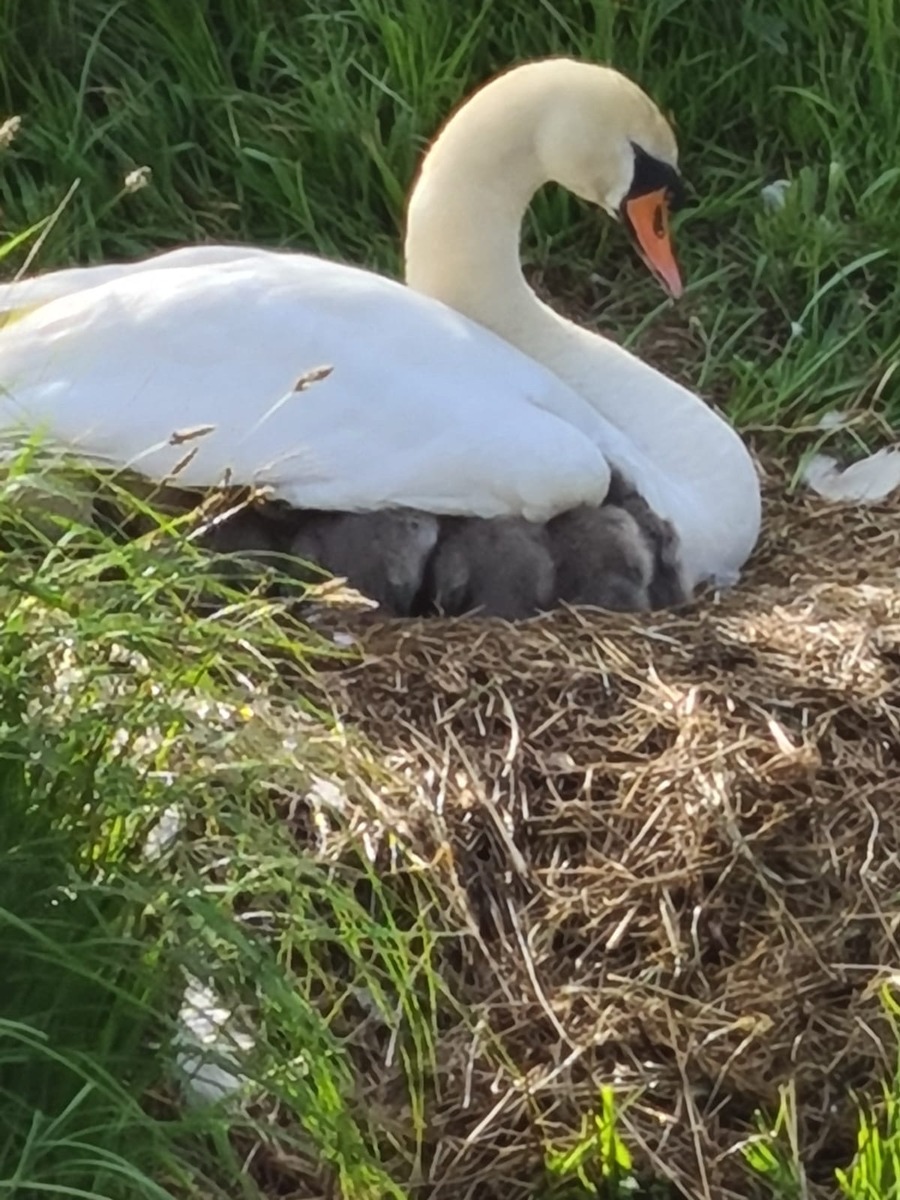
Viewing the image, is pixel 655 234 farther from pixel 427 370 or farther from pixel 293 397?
pixel 293 397

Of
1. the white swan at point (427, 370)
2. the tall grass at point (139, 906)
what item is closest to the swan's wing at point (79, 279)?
the white swan at point (427, 370)

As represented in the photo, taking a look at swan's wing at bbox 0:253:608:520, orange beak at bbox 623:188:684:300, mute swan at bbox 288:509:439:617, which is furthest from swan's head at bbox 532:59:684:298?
mute swan at bbox 288:509:439:617

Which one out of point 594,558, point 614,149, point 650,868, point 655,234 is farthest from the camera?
point 655,234

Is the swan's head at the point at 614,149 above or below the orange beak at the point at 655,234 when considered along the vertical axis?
above

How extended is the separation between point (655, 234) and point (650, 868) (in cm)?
127

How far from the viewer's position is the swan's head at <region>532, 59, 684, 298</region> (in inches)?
127

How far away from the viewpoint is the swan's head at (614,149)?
3229mm

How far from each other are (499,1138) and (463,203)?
5.06 ft

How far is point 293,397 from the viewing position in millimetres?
2793

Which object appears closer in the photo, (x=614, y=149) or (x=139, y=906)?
(x=139, y=906)

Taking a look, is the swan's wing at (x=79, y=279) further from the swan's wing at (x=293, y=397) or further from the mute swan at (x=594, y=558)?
the mute swan at (x=594, y=558)

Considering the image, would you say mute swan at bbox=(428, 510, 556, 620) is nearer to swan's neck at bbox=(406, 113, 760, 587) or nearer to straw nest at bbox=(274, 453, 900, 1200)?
straw nest at bbox=(274, 453, 900, 1200)

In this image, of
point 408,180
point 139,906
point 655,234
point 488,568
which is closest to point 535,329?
point 655,234

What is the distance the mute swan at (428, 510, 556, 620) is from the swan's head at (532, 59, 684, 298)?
0.67 meters
